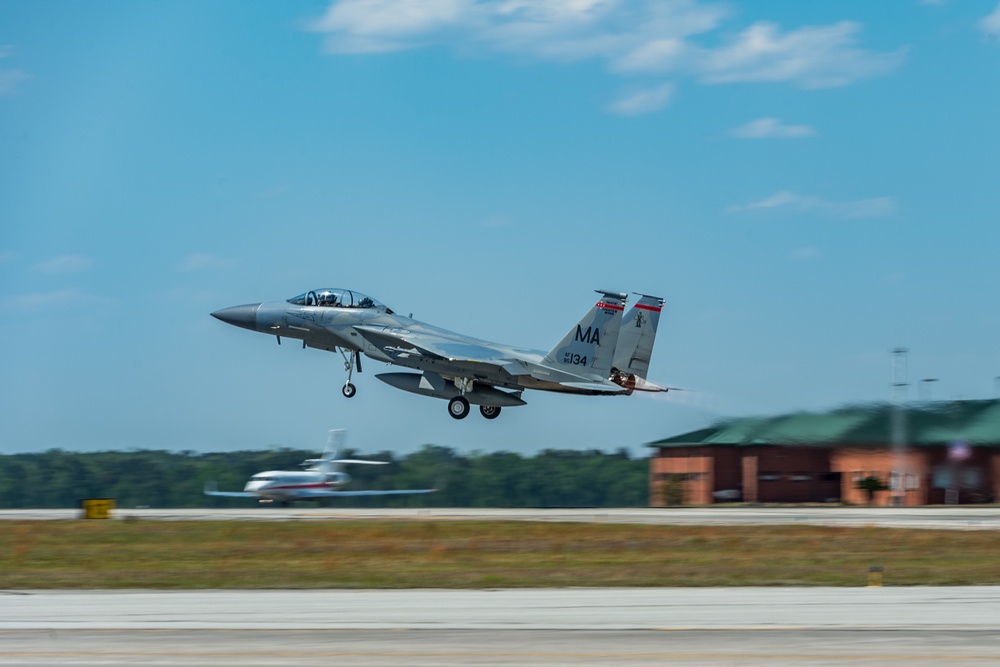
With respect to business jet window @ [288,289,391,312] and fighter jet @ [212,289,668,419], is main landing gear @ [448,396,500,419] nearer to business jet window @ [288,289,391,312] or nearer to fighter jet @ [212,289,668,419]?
fighter jet @ [212,289,668,419]

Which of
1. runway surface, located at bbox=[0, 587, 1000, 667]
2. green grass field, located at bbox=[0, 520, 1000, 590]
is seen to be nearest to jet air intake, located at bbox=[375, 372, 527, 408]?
green grass field, located at bbox=[0, 520, 1000, 590]

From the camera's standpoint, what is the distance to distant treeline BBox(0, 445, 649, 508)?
266 ft

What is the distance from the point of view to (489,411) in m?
46.6

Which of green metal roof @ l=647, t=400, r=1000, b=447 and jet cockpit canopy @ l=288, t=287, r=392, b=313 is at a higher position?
jet cockpit canopy @ l=288, t=287, r=392, b=313

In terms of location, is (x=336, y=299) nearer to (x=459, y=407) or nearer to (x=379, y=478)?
(x=459, y=407)

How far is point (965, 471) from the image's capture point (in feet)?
187

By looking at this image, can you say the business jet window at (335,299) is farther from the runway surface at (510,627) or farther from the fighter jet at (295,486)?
the runway surface at (510,627)

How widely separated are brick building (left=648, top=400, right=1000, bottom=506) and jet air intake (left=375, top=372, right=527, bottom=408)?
37.1 feet

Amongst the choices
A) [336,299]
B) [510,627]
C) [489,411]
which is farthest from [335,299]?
[510,627]

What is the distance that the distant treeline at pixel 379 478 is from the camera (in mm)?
81000

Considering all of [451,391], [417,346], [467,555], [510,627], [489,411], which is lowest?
[510,627]

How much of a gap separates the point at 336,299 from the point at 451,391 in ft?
18.0

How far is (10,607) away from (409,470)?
65.1 m

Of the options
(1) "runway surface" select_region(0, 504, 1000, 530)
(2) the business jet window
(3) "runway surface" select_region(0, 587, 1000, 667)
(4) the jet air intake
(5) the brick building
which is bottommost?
(3) "runway surface" select_region(0, 587, 1000, 667)
